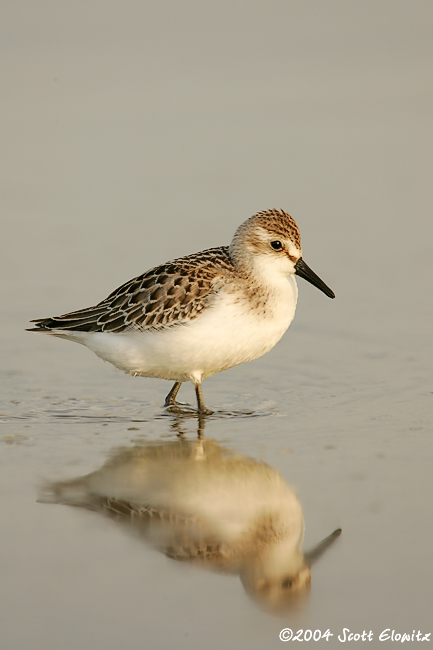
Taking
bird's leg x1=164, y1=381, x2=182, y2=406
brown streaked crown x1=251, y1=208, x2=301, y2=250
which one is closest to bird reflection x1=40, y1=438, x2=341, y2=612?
bird's leg x1=164, y1=381, x2=182, y2=406

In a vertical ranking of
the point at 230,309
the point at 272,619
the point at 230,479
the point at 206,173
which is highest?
Result: the point at 206,173

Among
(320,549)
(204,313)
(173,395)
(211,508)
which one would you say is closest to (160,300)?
(204,313)

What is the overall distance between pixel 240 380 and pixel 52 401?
1.86 meters

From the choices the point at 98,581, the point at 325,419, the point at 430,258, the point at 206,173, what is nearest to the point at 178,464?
the point at 325,419

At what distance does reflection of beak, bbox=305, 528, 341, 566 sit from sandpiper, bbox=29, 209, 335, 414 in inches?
106

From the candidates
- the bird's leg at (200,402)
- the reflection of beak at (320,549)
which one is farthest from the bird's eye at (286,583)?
the bird's leg at (200,402)

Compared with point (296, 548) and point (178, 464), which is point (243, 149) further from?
point (296, 548)

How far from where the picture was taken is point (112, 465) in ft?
24.6

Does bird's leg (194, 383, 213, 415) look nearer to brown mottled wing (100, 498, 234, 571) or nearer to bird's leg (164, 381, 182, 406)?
bird's leg (164, 381, 182, 406)

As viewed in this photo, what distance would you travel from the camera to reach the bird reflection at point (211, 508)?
5.91 metres

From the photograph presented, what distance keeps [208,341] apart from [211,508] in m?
2.12

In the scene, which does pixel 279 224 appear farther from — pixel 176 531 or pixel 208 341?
pixel 176 531

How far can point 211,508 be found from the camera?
675 cm

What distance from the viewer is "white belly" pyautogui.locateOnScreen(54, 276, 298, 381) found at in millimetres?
8617
